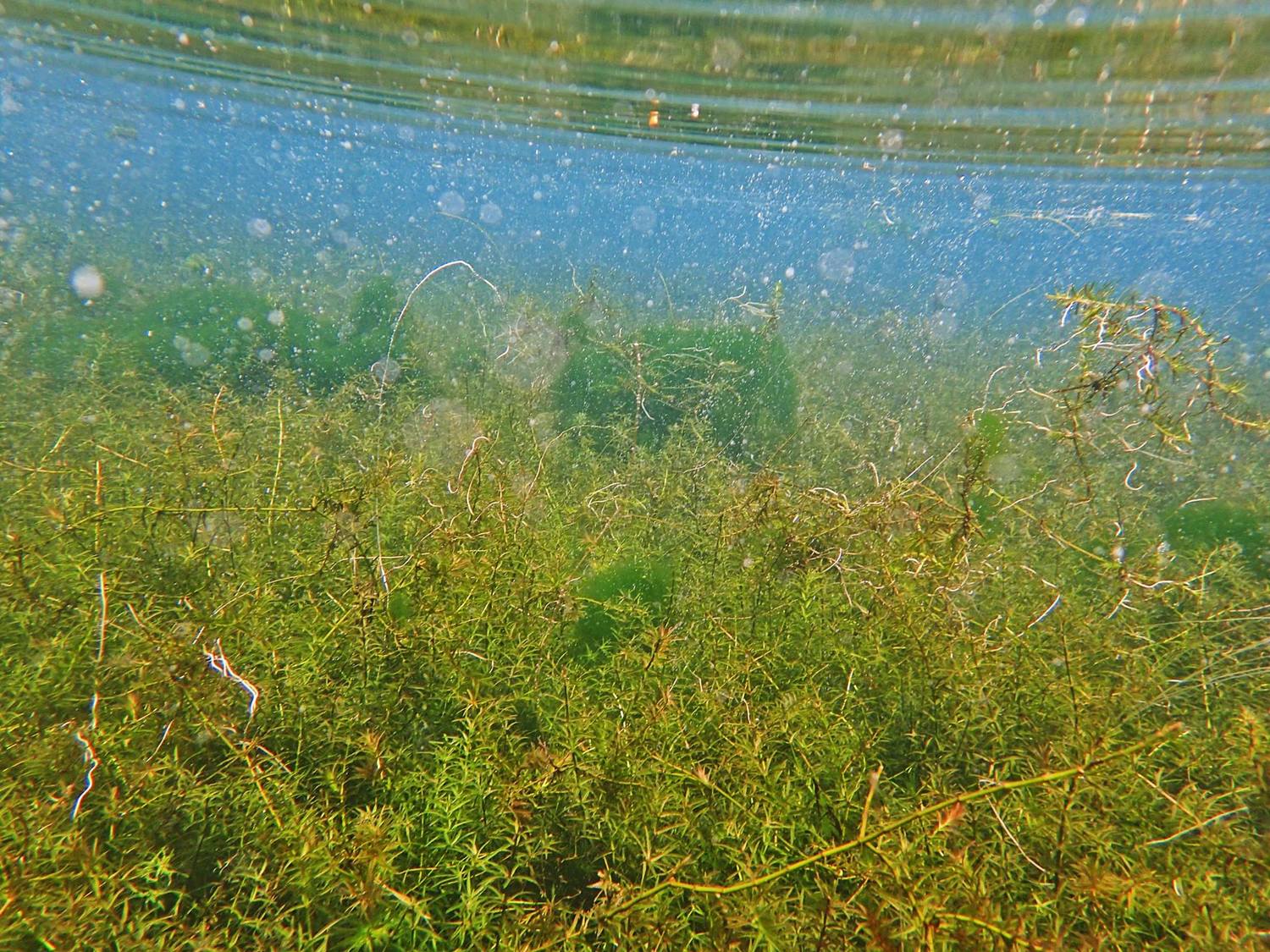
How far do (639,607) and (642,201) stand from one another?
39887 mm

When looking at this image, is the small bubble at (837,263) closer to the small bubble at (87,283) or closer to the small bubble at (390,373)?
the small bubble at (87,283)

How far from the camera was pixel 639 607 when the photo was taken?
11.9ft

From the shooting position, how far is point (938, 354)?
51.3ft

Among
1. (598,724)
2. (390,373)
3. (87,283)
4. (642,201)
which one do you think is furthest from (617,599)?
(642,201)

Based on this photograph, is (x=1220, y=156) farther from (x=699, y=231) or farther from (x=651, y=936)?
(x=699, y=231)

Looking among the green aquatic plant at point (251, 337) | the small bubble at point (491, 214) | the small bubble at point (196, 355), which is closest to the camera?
the green aquatic plant at point (251, 337)

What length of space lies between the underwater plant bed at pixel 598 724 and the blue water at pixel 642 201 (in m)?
2.86

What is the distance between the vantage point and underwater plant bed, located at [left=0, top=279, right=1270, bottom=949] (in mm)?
2129

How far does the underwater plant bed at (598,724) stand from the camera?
213cm

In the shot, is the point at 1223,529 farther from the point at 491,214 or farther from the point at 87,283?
the point at 491,214

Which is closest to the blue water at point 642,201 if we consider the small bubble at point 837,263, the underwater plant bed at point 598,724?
the small bubble at point 837,263

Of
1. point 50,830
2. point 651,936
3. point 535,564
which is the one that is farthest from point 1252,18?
point 50,830

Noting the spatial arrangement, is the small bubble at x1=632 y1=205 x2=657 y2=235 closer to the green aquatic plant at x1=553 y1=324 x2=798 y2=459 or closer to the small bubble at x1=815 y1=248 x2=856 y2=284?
the small bubble at x1=815 y1=248 x2=856 y2=284

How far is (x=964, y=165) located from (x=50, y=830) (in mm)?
21336
